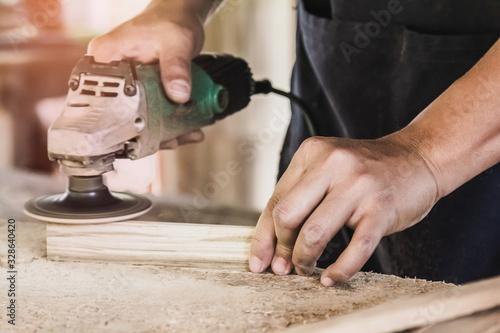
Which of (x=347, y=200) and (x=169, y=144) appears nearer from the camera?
(x=347, y=200)

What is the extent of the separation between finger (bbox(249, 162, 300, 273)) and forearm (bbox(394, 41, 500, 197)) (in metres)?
0.20

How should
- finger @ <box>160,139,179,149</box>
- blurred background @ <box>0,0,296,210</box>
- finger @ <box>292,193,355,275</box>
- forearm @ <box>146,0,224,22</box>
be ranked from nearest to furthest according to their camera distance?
finger @ <box>292,193,355,275</box>, finger @ <box>160,139,179,149</box>, forearm @ <box>146,0,224,22</box>, blurred background @ <box>0,0,296,210</box>

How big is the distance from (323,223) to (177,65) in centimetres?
65

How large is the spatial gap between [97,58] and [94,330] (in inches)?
37.0

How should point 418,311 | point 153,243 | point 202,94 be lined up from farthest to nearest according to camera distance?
point 202,94 → point 153,243 → point 418,311

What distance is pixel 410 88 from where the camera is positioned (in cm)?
132

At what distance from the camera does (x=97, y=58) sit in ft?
5.07

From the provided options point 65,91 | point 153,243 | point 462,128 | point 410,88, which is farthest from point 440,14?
point 65,91

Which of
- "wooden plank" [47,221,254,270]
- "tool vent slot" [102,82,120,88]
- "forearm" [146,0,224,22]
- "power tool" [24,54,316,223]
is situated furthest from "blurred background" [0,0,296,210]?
"wooden plank" [47,221,254,270]

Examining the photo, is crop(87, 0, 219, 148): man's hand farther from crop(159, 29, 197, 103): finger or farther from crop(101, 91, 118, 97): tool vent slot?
crop(101, 91, 118, 97): tool vent slot

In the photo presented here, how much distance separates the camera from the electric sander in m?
1.15

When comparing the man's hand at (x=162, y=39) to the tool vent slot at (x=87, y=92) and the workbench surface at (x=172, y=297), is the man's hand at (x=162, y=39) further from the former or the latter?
the workbench surface at (x=172, y=297)

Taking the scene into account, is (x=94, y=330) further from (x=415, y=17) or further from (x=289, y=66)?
(x=289, y=66)

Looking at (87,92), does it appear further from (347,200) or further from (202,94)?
(347,200)
